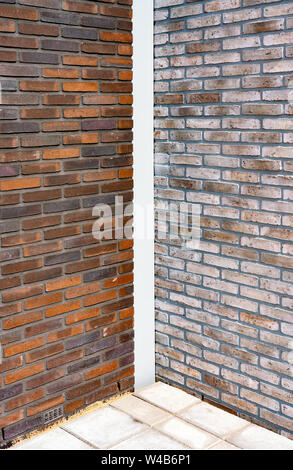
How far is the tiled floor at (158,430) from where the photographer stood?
299 cm

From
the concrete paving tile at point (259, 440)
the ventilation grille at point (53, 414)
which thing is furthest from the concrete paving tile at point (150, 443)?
the ventilation grille at point (53, 414)

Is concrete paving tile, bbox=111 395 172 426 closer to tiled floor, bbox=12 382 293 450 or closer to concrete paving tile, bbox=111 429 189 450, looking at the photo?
tiled floor, bbox=12 382 293 450

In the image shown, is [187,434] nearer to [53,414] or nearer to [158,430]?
[158,430]

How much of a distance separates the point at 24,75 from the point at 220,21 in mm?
1081

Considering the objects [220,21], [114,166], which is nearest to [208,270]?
[114,166]

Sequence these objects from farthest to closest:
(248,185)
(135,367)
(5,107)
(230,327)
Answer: (135,367) → (230,327) → (248,185) → (5,107)

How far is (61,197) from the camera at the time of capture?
122 inches

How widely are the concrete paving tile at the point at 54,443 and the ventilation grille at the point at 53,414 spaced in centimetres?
8

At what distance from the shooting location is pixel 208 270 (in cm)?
337

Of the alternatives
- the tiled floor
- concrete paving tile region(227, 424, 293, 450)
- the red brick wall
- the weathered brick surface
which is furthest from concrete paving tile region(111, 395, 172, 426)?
concrete paving tile region(227, 424, 293, 450)

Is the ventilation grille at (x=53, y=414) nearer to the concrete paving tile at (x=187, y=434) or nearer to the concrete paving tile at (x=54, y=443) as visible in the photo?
the concrete paving tile at (x=54, y=443)

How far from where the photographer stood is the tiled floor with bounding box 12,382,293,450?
2.99 m

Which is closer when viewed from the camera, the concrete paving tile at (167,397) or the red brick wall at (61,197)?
the red brick wall at (61,197)

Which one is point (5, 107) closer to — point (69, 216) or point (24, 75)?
point (24, 75)
